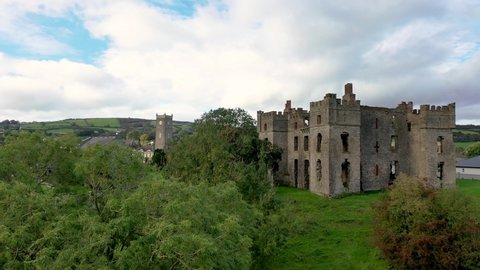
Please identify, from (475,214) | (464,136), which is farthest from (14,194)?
(464,136)

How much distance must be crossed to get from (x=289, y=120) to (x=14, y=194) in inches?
1877

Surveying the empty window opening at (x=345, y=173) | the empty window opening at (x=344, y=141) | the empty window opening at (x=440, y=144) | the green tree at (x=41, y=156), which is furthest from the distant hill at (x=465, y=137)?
the green tree at (x=41, y=156)

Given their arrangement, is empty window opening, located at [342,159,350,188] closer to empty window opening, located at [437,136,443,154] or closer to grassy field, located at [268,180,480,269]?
grassy field, located at [268,180,480,269]

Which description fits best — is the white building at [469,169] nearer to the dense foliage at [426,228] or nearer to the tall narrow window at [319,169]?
the tall narrow window at [319,169]

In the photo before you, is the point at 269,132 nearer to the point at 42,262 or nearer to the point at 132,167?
the point at 132,167

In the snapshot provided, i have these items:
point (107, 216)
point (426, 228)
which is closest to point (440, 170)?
point (426, 228)

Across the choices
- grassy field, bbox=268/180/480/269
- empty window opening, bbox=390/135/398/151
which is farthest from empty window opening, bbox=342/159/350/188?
empty window opening, bbox=390/135/398/151

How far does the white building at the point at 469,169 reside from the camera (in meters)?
72.2

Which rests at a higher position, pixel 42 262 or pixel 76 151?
pixel 76 151

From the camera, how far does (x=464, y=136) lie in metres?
150

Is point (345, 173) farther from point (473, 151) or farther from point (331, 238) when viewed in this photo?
point (473, 151)

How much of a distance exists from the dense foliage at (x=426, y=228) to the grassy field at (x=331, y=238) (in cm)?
225

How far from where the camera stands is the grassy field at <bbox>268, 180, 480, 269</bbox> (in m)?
30.9

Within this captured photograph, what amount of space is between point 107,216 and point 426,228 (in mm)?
20877
